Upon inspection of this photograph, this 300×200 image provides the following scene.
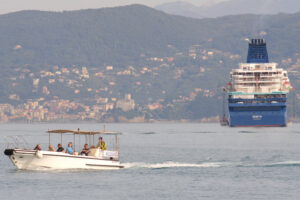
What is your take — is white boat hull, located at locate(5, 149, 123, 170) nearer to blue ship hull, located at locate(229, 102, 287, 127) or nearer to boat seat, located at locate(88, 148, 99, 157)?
boat seat, located at locate(88, 148, 99, 157)

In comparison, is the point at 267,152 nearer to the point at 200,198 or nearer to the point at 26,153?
the point at 26,153

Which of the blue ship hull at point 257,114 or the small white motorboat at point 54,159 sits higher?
the blue ship hull at point 257,114

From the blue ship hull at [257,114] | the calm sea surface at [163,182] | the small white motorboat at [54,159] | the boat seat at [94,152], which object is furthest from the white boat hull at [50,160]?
the blue ship hull at [257,114]

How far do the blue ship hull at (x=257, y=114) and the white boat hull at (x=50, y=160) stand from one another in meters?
128

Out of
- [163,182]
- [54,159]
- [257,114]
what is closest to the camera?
[163,182]

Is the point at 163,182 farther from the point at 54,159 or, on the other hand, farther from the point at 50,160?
the point at 50,160

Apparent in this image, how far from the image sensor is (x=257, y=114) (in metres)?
190

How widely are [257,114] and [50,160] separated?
131 m

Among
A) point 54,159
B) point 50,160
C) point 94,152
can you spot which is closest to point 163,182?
point 94,152

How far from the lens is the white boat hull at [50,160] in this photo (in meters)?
62.2

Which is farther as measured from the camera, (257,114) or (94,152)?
(257,114)

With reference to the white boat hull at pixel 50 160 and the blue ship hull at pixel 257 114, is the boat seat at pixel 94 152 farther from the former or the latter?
the blue ship hull at pixel 257 114

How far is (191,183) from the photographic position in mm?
57594

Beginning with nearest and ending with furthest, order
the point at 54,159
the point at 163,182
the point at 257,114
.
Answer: the point at 163,182
the point at 54,159
the point at 257,114
